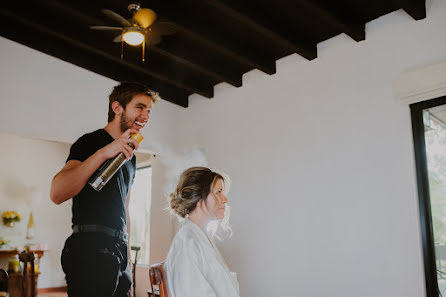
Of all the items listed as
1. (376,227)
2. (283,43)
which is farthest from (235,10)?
(376,227)

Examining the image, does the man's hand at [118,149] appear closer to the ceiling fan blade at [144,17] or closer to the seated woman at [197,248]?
the seated woman at [197,248]

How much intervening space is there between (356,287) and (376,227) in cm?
51

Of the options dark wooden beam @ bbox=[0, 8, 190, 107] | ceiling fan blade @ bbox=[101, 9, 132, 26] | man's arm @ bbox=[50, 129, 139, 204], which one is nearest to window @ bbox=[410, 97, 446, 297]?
ceiling fan blade @ bbox=[101, 9, 132, 26]

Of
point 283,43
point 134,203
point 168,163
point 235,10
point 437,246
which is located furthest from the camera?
point 134,203

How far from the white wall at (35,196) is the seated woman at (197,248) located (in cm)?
557

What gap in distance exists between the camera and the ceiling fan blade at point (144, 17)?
125 inches

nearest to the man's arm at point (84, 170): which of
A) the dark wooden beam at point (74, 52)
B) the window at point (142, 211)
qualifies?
the dark wooden beam at point (74, 52)

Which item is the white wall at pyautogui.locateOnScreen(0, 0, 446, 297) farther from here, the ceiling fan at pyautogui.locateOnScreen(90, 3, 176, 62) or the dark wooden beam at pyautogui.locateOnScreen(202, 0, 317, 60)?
the ceiling fan at pyautogui.locateOnScreen(90, 3, 176, 62)

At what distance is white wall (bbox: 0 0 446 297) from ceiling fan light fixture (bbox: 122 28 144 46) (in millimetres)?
1428

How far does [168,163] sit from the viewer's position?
5.45 m

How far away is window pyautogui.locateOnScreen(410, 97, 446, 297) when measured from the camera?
10.1ft

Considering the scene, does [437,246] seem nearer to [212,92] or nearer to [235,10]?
[235,10]

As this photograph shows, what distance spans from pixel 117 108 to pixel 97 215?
0.44m

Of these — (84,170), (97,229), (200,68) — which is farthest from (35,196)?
(84,170)
